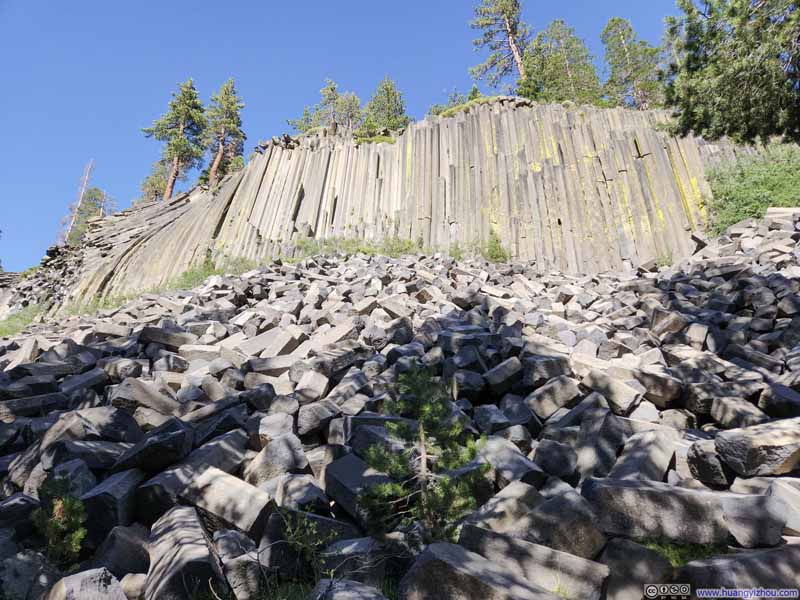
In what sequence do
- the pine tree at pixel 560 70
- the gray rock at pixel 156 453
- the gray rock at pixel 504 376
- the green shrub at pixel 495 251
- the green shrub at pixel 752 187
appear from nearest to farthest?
1. the gray rock at pixel 156 453
2. the gray rock at pixel 504 376
3. the green shrub at pixel 752 187
4. the green shrub at pixel 495 251
5. the pine tree at pixel 560 70

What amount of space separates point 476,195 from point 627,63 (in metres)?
27.7

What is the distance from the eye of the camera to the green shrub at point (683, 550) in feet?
5.76

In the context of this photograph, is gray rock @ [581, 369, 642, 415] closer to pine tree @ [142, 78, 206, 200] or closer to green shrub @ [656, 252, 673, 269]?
green shrub @ [656, 252, 673, 269]

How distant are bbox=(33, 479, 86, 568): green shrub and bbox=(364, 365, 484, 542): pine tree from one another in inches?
51.1

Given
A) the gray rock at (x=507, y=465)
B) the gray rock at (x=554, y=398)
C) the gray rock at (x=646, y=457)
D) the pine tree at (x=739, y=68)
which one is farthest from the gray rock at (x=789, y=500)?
the pine tree at (x=739, y=68)

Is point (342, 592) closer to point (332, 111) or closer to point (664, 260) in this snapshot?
point (664, 260)

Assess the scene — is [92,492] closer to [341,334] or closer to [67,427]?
[67,427]

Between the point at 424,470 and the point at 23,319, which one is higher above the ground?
the point at 23,319

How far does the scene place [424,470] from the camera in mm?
2211

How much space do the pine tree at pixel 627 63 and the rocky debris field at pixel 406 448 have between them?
30.0 meters

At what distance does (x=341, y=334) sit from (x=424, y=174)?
9.17 metres

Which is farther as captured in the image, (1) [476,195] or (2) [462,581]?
(1) [476,195]

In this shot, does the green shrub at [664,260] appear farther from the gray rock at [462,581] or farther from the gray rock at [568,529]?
the gray rock at [462,581]

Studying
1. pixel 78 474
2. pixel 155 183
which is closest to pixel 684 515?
pixel 78 474
